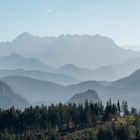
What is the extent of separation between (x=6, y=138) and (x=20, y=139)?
6246 mm

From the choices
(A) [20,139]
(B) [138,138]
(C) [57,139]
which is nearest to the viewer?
(B) [138,138]

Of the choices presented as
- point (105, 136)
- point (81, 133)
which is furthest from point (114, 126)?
point (81, 133)

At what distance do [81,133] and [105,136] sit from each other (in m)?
27.9

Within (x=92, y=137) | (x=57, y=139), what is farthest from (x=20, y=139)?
(x=92, y=137)

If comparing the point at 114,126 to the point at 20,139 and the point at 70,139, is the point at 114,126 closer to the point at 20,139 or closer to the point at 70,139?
the point at 70,139

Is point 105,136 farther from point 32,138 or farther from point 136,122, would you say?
point 32,138

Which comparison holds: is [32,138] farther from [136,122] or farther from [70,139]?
[136,122]

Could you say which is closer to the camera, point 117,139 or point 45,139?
point 117,139

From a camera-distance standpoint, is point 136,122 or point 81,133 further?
point 81,133

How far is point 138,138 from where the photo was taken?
164m

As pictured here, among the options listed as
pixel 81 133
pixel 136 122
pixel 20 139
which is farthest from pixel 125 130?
pixel 20 139

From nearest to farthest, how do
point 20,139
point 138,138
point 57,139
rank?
point 138,138 → point 57,139 → point 20,139

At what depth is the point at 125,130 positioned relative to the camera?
16625 centimetres

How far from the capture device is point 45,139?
181 metres
